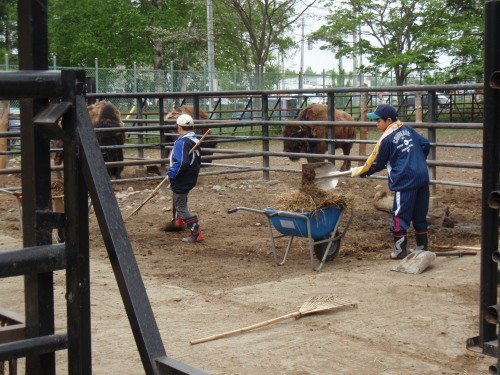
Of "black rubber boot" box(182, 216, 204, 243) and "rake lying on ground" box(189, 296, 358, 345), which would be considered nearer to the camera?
"rake lying on ground" box(189, 296, 358, 345)

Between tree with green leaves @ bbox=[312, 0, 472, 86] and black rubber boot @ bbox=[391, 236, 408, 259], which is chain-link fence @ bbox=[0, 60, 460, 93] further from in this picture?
black rubber boot @ bbox=[391, 236, 408, 259]

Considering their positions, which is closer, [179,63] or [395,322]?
[395,322]

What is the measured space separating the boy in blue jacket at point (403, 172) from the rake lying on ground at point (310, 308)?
2.02 m

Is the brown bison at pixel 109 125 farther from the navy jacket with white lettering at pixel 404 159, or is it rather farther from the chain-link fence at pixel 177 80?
the chain-link fence at pixel 177 80

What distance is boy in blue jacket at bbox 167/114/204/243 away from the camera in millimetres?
9328

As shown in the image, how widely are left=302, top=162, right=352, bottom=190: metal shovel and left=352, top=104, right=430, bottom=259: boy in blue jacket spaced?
265 millimetres

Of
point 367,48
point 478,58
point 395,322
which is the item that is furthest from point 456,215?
point 367,48

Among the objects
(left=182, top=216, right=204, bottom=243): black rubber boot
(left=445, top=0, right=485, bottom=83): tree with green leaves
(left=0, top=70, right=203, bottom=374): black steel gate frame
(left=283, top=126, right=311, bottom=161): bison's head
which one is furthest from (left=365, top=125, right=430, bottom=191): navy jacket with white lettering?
(left=445, top=0, right=485, bottom=83): tree with green leaves

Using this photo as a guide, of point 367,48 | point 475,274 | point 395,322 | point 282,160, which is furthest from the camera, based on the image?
point 367,48

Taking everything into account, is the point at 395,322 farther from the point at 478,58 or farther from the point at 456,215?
the point at 478,58

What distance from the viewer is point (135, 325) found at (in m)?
2.21

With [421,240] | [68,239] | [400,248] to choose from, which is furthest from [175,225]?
[68,239]

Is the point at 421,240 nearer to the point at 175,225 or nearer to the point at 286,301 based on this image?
the point at 286,301

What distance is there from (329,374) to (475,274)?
9.29ft
